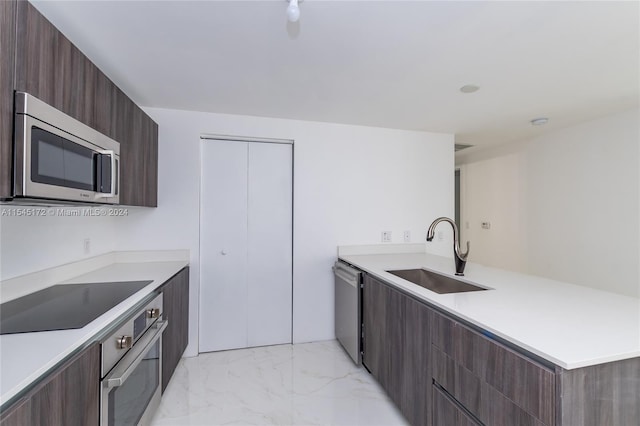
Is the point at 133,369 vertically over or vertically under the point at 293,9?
under

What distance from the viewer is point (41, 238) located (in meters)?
1.63

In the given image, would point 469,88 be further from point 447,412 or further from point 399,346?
point 447,412

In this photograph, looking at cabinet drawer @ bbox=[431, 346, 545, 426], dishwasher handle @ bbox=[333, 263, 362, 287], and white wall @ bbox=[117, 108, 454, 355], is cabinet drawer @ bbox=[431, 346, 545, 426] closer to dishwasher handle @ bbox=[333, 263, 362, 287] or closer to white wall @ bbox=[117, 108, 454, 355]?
dishwasher handle @ bbox=[333, 263, 362, 287]

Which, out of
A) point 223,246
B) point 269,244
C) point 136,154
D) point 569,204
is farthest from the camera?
point 569,204

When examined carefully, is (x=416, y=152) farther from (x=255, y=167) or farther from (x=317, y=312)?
(x=317, y=312)

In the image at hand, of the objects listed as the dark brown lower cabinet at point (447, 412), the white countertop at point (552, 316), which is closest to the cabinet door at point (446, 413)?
the dark brown lower cabinet at point (447, 412)

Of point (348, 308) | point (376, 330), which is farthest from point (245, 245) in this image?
point (376, 330)

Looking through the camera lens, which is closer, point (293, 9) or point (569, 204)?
point (293, 9)

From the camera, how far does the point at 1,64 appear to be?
91 centimetres

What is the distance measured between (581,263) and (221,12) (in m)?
3.88

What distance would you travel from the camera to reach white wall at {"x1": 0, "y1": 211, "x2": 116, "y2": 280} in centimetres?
141

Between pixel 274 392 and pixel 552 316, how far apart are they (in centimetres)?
180

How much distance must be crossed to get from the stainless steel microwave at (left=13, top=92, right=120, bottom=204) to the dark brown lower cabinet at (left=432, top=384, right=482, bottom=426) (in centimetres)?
186

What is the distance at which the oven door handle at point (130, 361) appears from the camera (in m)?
1.14
